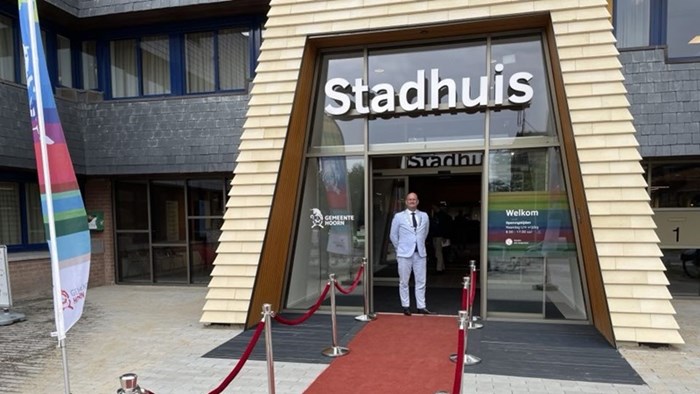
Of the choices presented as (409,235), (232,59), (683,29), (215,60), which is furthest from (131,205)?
(683,29)

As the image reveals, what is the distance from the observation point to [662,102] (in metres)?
7.67

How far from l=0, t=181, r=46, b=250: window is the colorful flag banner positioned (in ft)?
24.6

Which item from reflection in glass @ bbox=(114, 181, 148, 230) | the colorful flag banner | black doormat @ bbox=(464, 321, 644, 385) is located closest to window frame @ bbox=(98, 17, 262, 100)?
reflection in glass @ bbox=(114, 181, 148, 230)

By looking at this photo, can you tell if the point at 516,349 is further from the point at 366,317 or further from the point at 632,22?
the point at 632,22

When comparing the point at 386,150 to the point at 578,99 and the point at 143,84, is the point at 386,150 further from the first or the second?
the point at 143,84

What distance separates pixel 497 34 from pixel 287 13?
331cm

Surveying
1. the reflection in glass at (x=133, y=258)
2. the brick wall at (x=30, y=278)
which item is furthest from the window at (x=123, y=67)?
the brick wall at (x=30, y=278)

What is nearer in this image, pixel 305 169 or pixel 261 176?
pixel 261 176

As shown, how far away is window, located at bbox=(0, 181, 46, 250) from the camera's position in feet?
31.3

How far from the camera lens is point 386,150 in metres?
7.20

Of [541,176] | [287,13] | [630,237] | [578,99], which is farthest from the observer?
[287,13]

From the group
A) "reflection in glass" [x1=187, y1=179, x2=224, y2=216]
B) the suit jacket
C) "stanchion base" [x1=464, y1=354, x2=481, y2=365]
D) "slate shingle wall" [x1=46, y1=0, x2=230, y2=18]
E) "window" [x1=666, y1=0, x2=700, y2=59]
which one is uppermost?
"slate shingle wall" [x1=46, y1=0, x2=230, y2=18]

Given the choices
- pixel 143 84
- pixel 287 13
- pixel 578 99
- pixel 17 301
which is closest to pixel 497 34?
pixel 578 99

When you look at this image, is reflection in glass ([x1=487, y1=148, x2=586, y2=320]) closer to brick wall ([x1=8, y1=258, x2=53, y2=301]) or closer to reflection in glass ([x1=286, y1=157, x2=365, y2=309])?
reflection in glass ([x1=286, y1=157, x2=365, y2=309])
